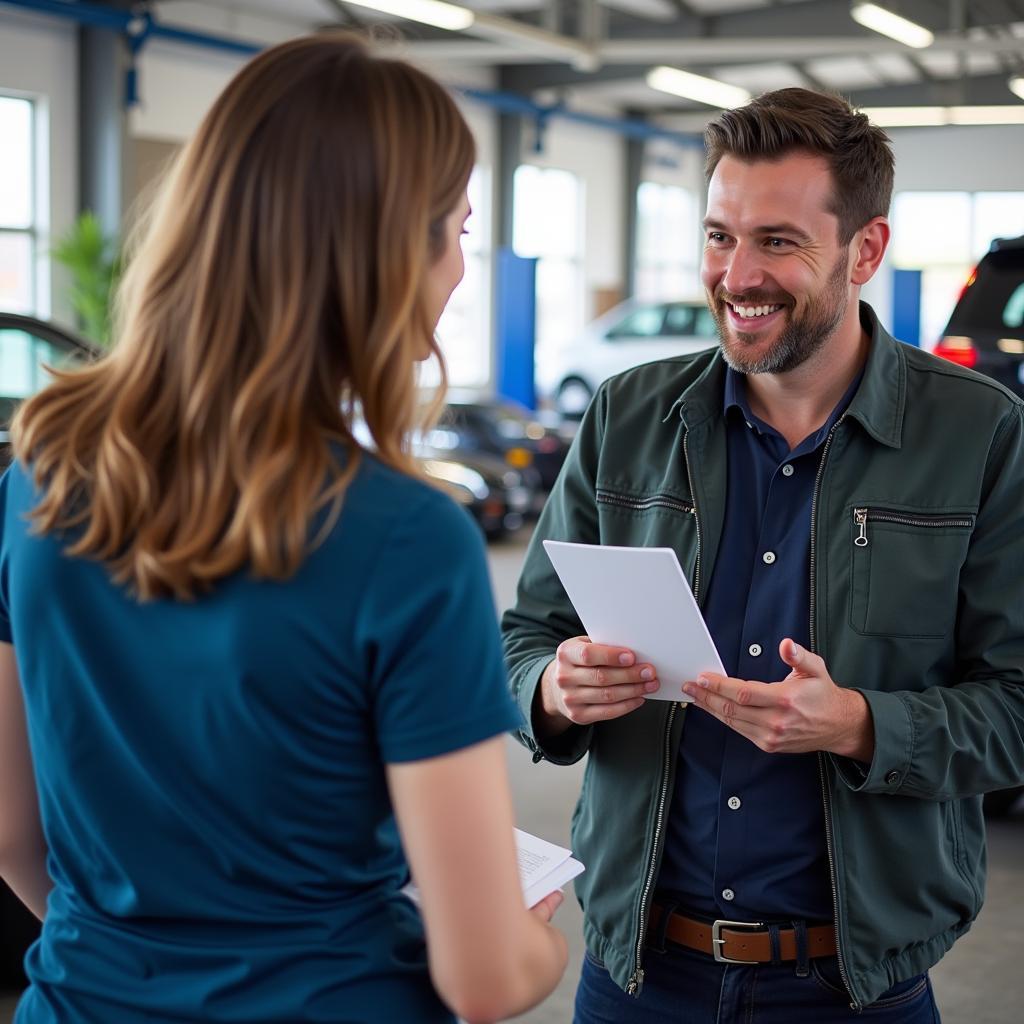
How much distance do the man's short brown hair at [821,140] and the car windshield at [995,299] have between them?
3163mm

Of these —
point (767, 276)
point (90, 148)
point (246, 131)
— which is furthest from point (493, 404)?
point (246, 131)

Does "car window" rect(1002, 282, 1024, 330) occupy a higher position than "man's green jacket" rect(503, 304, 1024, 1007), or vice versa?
"car window" rect(1002, 282, 1024, 330)

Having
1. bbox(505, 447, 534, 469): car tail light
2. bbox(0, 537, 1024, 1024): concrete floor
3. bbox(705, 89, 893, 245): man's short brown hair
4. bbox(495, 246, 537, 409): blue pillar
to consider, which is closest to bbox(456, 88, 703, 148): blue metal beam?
bbox(495, 246, 537, 409): blue pillar

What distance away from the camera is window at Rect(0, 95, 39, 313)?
38.8 ft

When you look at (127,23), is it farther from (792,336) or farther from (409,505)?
(409,505)

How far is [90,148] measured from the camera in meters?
12.2

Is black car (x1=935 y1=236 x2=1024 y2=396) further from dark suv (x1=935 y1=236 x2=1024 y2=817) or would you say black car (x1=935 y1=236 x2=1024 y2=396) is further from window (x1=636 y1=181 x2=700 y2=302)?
window (x1=636 y1=181 x2=700 y2=302)

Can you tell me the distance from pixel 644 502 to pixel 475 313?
52.5ft

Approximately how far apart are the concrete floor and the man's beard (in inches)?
81.2

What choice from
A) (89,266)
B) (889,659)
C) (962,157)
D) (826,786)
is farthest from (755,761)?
(962,157)

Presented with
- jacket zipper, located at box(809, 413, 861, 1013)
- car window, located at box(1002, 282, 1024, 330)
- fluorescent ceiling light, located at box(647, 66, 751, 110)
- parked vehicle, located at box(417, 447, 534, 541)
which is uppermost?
fluorescent ceiling light, located at box(647, 66, 751, 110)

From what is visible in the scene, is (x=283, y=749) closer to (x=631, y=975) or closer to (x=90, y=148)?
(x=631, y=975)

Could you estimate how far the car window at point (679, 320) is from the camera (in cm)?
1502

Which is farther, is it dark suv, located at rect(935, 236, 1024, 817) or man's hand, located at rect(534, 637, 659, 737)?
dark suv, located at rect(935, 236, 1024, 817)
